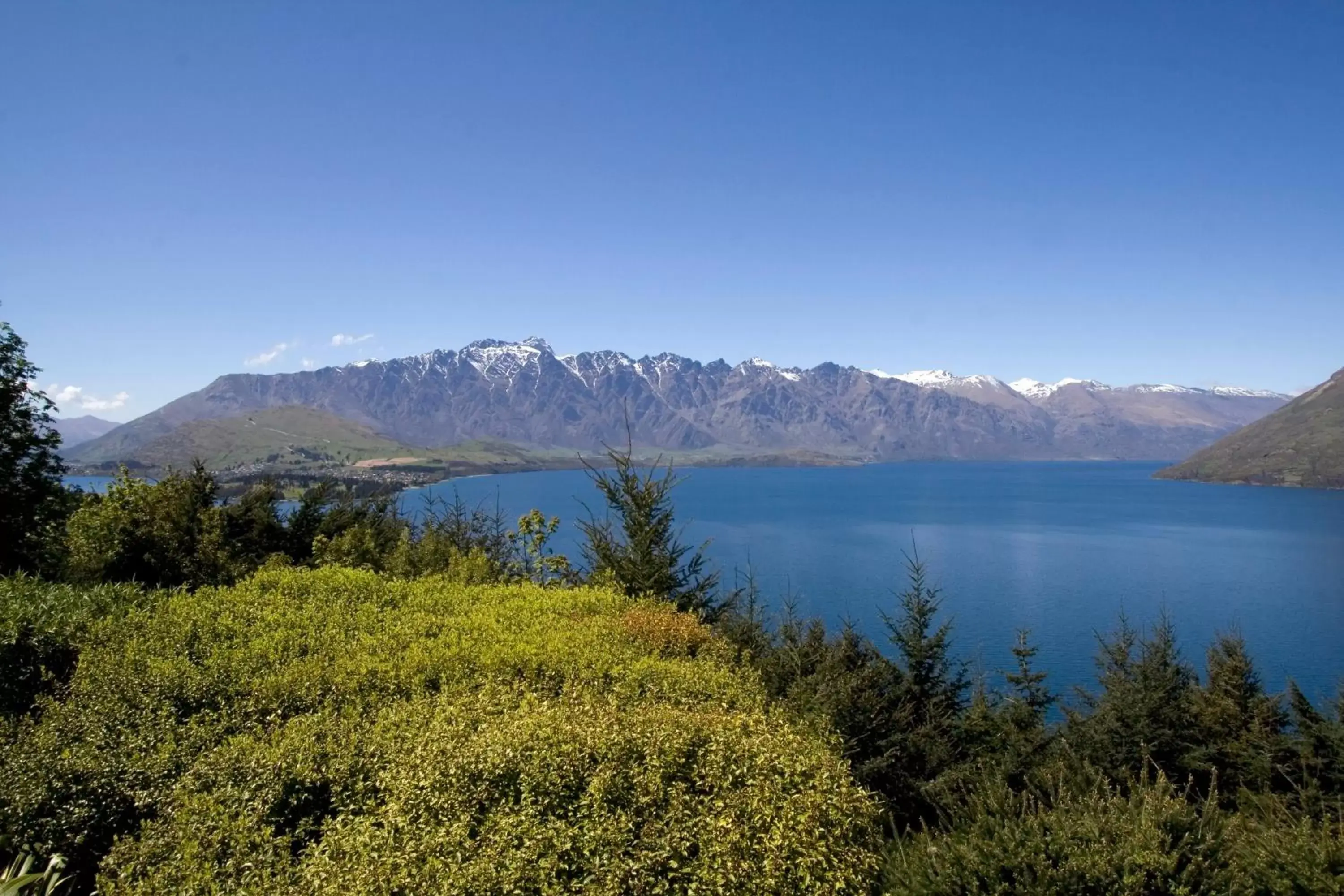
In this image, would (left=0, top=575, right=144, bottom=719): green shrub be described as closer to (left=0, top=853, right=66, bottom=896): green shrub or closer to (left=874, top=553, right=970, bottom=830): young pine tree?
(left=0, top=853, right=66, bottom=896): green shrub

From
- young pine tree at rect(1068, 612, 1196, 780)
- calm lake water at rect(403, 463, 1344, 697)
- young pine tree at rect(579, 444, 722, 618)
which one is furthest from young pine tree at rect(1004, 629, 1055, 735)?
calm lake water at rect(403, 463, 1344, 697)

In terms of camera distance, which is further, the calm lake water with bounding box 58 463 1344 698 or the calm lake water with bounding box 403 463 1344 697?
the calm lake water with bounding box 403 463 1344 697

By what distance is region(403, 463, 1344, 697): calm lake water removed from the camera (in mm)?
48875

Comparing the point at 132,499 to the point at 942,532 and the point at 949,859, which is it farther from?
Result: the point at 942,532

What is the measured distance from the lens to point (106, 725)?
7.70 m

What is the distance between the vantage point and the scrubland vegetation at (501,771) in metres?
5.82

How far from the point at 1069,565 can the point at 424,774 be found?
3290 inches

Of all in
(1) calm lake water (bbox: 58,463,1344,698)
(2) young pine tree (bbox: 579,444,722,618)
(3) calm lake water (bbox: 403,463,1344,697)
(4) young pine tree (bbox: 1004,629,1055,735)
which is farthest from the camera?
(3) calm lake water (bbox: 403,463,1344,697)

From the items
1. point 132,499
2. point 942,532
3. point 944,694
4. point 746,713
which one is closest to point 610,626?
point 746,713

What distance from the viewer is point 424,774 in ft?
20.9

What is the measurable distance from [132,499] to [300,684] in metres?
17.2

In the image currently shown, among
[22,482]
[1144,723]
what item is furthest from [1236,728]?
[22,482]

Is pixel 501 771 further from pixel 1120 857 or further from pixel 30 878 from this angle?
pixel 1120 857

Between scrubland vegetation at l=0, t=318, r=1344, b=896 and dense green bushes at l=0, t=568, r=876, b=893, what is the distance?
3cm
